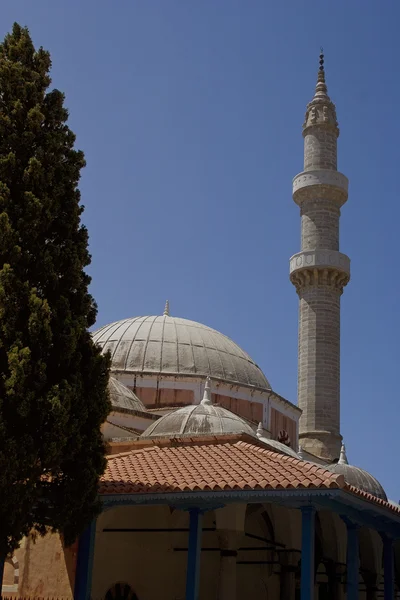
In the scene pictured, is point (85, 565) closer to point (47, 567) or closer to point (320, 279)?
point (47, 567)

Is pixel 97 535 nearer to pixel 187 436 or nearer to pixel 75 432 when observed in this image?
pixel 187 436

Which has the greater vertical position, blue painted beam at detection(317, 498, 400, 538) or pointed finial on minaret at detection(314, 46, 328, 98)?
pointed finial on minaret at detection(314, 46, 328, 98)

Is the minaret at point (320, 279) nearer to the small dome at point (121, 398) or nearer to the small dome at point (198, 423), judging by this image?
the small dome at point (121, 398)

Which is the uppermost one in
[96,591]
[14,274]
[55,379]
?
Result: [14,274]

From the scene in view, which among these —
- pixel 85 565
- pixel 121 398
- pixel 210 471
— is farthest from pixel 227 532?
pixel 121 398

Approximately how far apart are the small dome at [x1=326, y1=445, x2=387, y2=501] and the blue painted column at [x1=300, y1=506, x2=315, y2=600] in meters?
10.6

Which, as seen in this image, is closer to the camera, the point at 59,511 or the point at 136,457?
the point at 59,511

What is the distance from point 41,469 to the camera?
9359 millimetres

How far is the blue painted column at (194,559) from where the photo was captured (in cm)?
1061

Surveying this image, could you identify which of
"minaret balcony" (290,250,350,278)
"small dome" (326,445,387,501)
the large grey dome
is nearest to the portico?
"small dome" (326,445,387,501)

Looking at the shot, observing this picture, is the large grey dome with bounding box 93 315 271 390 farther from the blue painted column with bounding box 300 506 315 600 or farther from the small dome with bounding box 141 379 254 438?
the blue painted column with bounding box 300 506 315 600

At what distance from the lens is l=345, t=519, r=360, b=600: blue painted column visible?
11.3 meters

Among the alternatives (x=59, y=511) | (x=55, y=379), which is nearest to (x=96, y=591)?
(x=59, y=511)

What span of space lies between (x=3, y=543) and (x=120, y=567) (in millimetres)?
4418
